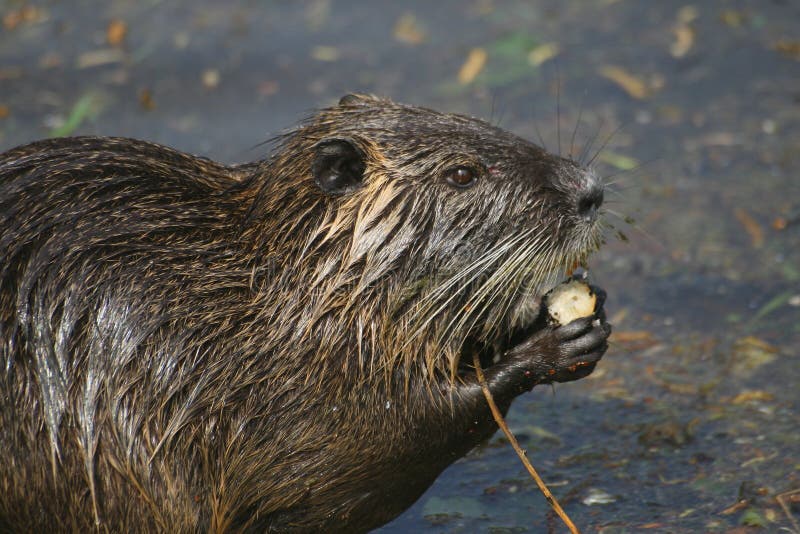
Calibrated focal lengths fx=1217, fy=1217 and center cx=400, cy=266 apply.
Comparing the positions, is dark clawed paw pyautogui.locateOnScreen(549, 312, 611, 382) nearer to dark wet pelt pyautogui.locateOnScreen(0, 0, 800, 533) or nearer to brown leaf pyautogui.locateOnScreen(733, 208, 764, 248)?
dark wet pelt pyautogui.locateOnScreen(0, 0, 800, 533)

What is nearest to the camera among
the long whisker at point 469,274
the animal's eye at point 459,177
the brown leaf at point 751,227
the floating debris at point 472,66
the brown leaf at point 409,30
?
the long whisker at point 469,274

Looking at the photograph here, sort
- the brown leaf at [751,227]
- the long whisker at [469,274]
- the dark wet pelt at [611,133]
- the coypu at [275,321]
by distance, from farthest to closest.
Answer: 1. the brown leaf at [751,227]
2. the dark wet pelt at [611,133]
3. the long whisker at [469,274]
4. the coypu at [275,321]

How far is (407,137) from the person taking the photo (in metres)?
3.68

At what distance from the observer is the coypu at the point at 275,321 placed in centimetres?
338

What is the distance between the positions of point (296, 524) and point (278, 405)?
15.9 inches

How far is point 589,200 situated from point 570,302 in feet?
1.02

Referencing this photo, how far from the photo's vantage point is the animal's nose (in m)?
3.62

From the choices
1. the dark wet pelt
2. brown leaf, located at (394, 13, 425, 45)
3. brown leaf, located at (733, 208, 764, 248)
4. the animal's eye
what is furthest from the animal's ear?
brown leaf, located at (394, 13, 425, 45)

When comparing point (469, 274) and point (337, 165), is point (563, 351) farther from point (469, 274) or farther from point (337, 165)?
point (337, 165)

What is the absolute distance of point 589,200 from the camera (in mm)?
3633

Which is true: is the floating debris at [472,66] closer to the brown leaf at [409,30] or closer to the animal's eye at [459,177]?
the brown leaf at [409,30]

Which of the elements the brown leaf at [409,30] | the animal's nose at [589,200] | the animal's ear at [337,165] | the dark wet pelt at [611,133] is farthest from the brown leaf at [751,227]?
the animal's ear at [337,165]

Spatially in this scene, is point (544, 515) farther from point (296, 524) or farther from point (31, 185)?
point (31, 185)

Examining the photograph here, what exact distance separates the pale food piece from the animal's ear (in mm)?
680
